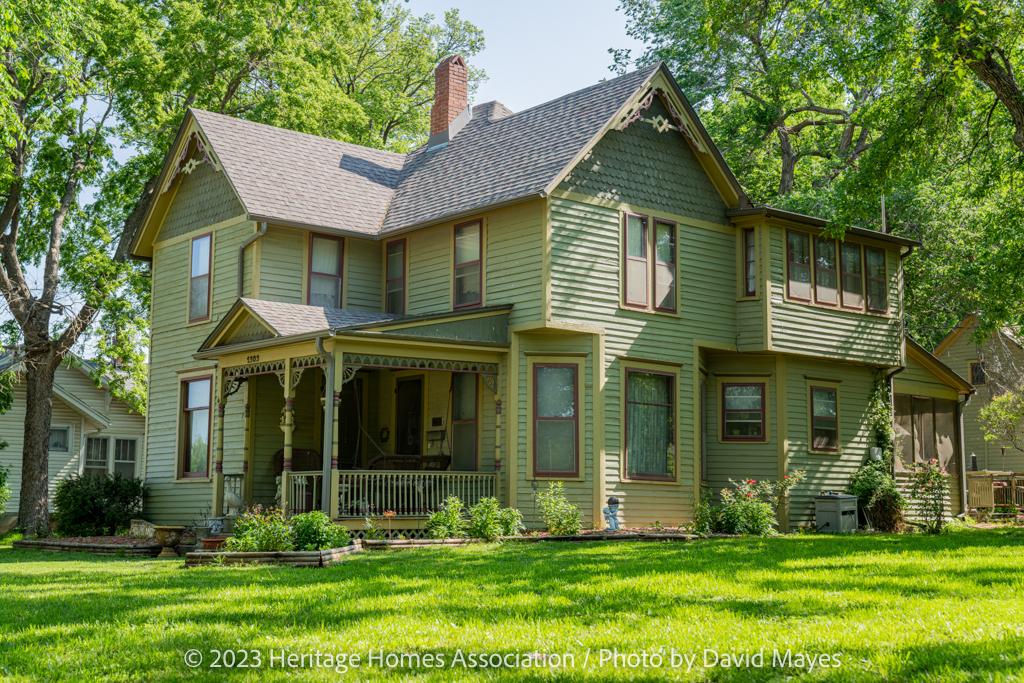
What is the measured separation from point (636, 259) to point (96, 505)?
12.3 metres

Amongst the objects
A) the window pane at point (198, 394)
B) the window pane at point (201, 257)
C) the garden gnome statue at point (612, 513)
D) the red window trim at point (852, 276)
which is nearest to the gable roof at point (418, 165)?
the window pane at point (201, 257)

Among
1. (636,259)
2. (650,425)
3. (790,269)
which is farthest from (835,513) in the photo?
(636,259)

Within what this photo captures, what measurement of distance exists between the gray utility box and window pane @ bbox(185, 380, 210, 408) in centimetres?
1270

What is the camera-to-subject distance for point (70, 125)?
78.0 feet

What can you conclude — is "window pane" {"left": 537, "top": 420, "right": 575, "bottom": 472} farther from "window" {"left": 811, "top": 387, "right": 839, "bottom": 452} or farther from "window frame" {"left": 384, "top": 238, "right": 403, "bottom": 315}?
"window" {"left": 811, "top": 387, "right": 839, "bottom": 452}

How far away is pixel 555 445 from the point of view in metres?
18.0

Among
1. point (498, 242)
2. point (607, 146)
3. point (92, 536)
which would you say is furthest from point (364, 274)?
point (92, 536)

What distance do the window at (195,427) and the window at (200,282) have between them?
144 centimetres

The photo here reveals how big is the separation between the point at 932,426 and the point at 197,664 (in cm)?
2191

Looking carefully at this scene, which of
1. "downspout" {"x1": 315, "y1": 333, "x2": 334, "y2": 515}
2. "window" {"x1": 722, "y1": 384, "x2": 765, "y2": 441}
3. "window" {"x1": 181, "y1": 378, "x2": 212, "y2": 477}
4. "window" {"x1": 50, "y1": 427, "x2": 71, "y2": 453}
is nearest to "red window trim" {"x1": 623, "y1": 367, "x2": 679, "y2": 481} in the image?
"window" {"x1": 722, "y1": 384, "x2": 765, "y2": 441}

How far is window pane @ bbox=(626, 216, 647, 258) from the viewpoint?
19.0 metres

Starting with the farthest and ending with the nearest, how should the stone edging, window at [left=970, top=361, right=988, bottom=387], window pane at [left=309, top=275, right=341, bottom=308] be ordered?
1. window at [left=970, top=361, right=988, bottom=387]
2. window pane at [left=309, top=275, right=341, bottom=308]
3. the stone edging

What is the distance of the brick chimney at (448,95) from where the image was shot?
24.5 meters

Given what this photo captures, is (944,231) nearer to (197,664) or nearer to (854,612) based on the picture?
Answer: (854,612)
